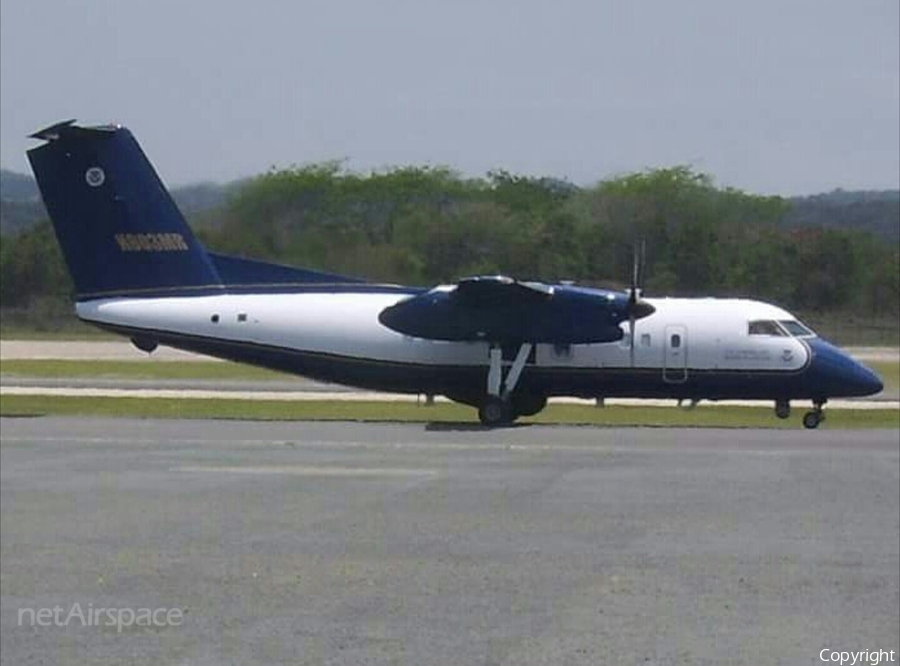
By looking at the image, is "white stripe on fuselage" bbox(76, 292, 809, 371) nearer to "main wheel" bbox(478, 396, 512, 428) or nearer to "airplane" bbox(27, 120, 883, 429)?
"airplane" bbox(27, 120, 883, 429)

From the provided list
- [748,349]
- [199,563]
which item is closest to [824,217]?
[748,349]

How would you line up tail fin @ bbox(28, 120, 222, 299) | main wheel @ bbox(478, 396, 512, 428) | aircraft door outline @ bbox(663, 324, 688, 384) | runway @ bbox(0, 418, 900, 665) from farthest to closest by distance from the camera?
aircraft door outline @ bbox(663, 324, 688, 384) → main wheel @ bbox(478, 396, 512, 428) → tail fin @ bbox(28, 120, 222, 299) → runway @ bbox(0, 418, 900, 665)

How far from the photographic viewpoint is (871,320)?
90.0ft

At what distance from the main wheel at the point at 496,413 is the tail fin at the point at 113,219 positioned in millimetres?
5209

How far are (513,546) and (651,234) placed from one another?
56.5ft

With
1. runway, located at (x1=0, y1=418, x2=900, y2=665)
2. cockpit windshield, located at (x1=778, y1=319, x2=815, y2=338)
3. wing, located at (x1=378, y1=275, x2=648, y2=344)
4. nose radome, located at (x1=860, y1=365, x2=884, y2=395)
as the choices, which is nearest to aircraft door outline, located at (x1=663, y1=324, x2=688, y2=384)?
wing, located at (x1=378, y1=275, x2=648, y2=344)

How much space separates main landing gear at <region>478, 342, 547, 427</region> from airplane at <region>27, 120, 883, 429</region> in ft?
0.08

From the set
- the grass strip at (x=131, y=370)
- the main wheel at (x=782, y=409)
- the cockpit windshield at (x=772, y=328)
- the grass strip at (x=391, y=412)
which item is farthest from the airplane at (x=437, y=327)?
the grass strip at (x=131, y=370)

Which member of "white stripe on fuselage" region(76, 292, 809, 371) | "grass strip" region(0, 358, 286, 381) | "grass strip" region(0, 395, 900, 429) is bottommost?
"grass strip" region(0, 358, 286, 381)

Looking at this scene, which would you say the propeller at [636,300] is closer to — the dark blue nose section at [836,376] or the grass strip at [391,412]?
the grass strip at [391,412]

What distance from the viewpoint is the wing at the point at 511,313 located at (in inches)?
1129

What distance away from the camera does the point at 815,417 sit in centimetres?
2864

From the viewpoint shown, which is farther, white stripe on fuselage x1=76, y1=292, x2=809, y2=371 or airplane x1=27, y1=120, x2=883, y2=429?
white stripe on fuselage x1=76, y1=292, x2=809, y2=371

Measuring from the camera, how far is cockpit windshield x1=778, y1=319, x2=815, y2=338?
2919cm
